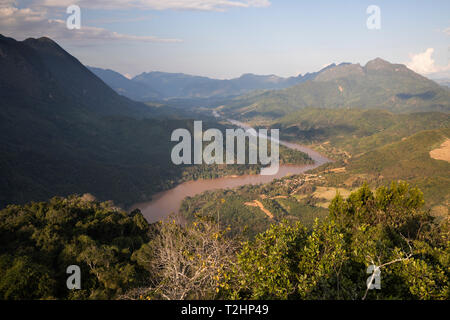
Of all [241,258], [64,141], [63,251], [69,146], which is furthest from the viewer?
[64,141]

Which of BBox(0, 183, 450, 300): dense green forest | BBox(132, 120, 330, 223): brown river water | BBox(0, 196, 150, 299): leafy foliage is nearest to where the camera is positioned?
BBox(0, 183, 450, 300): dense green forest

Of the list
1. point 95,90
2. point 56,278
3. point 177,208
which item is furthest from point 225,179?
point 95,90

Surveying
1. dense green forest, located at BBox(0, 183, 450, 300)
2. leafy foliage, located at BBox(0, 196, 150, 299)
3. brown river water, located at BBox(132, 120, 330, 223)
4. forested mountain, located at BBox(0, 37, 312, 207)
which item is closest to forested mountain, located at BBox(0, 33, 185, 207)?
forested mountain, located at BBox(0, 37, 312, 207)

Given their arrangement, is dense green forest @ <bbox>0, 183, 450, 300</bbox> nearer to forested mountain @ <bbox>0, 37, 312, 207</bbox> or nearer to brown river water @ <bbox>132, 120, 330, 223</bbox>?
forested mountain @ <bbox>0, 37, 312, 207</bbox>

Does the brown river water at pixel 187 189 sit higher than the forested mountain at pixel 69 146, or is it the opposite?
the forested mountain at pixel 69 146

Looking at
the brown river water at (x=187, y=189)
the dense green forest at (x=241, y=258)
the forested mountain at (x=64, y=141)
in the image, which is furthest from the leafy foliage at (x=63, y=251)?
the brown river water at (x=187, y=189)

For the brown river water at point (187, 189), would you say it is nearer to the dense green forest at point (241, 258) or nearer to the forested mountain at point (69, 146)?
the forested mountain at point (69, 146)

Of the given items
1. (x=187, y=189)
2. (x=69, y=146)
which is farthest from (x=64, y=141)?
(x=187, y=189)

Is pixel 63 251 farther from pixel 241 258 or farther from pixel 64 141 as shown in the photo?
pixel 64 141

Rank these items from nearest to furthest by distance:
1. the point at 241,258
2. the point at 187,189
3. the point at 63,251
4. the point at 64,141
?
the point at 241,258 → the point at 63,251 → the point at 187,189 → the point at 64,141
